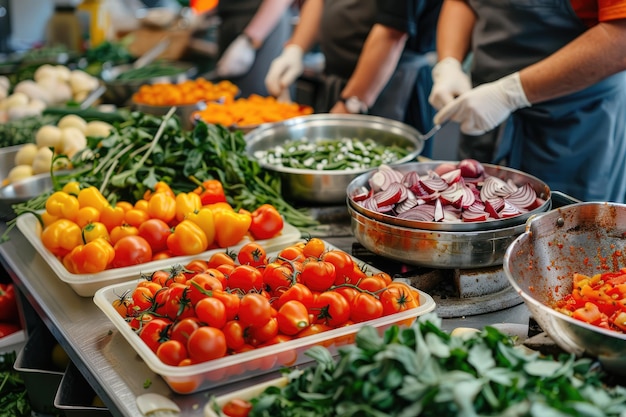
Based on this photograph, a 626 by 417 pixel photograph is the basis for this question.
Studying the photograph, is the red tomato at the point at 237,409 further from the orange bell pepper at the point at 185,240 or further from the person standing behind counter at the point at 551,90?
the person standing behind counter at the point at 551,90

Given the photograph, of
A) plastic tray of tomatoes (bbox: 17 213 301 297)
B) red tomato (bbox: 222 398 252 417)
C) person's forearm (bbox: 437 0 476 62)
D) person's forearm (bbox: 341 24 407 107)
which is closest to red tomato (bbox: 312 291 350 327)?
red tomato (bbox: 222 398 252 417)

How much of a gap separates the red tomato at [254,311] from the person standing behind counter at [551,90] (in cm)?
158

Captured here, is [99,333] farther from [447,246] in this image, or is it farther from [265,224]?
[447,246]

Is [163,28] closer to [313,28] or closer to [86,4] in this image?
[86,4]

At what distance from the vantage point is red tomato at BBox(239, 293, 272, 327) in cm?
Result: 168

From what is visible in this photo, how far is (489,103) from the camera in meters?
2.89

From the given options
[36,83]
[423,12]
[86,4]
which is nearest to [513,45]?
Result: [423,12]

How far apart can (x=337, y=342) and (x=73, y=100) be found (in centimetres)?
357

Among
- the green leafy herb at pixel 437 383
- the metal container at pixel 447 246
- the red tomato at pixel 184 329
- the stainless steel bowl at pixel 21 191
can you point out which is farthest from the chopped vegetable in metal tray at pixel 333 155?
the green leafy herb at pixel 437 383

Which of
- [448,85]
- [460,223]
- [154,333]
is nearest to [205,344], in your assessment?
[154,333]

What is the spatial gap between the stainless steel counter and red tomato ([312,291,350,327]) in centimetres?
21

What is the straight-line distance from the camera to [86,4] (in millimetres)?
7402

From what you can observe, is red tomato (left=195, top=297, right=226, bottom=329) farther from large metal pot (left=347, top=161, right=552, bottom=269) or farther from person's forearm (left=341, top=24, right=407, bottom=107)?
person's forearm (left=341, top=24, right=407, bottom=107)

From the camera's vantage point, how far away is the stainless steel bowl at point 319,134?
2.79 m
